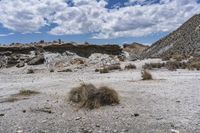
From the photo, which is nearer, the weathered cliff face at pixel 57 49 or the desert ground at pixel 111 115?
the desert ground at pixel 111 115

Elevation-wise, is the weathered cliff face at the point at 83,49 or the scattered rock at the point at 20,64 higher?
the weathered cliff face at the point at 83,49

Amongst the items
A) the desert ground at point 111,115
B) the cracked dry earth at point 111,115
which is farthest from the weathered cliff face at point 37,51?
the cracked dry earth at point 111,115

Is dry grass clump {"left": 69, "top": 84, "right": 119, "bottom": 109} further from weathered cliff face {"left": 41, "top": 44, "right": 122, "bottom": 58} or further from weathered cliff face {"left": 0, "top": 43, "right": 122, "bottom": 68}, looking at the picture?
weathered cliff face {"left": 41, "top": 44, "right": 122, "bottom": 58}

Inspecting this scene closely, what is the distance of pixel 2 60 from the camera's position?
45094 mm

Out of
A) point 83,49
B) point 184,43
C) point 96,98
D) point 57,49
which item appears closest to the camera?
point 96,98

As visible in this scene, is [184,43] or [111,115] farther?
[184,43]

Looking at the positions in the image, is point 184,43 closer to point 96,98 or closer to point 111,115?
point 96,98

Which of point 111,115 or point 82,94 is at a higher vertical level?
point 82,94

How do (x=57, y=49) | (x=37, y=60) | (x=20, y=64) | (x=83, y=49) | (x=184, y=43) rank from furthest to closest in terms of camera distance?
(x=184, y=43), (x=83, y=49), (x=57, y=49), (x=37, y=60), (x=20, y=64)

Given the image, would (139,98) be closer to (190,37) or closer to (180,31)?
(190,37)

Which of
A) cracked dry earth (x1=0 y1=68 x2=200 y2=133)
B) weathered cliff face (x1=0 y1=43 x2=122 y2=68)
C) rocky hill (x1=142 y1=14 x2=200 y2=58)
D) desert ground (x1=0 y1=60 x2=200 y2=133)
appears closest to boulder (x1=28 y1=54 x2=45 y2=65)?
weathered cliff face (x1=0 y1=43 x2=122 y2=68)

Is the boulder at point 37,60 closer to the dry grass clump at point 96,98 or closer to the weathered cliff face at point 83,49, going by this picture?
the weathered cliff face at point 83,49

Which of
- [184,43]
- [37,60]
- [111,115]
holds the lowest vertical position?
[111,115]

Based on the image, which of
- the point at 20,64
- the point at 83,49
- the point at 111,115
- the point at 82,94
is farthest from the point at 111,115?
the point at 83,49
